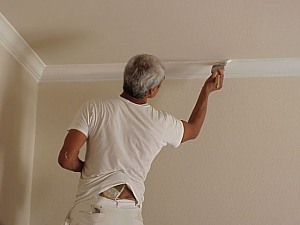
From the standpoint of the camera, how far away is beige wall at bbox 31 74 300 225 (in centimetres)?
283

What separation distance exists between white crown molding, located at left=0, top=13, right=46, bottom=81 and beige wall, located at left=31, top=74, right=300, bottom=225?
23cm

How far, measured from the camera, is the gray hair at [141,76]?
2.26 metres

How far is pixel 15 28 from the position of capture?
2633 millimetres

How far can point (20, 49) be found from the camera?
2.79 meters

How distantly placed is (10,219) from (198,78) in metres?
1.12

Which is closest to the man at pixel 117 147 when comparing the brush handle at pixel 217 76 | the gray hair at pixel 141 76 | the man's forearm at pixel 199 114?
the gray hair at pixel 141 76

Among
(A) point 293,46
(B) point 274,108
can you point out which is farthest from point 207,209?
(A) point 293,46

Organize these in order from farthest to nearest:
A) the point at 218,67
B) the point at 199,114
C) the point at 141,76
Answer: the point at 218,67 < the point at 199,114 < the point at 141,76

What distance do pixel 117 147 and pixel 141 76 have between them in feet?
0.92

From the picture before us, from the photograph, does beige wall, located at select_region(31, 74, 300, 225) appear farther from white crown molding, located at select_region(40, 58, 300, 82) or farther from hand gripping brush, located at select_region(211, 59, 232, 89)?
hand gripping brush, located at select_region(211, 59, 232, 89)

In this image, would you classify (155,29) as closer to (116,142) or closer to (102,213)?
(116,142)

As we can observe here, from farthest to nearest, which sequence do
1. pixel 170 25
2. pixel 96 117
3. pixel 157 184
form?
pixel 157 184 → pixel 170 25 → pixel 96 117

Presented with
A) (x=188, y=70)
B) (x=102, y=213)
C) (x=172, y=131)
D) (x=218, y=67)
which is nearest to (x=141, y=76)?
(x=172, y=131)

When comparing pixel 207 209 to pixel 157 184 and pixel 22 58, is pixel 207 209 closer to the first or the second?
pixel 157 184
